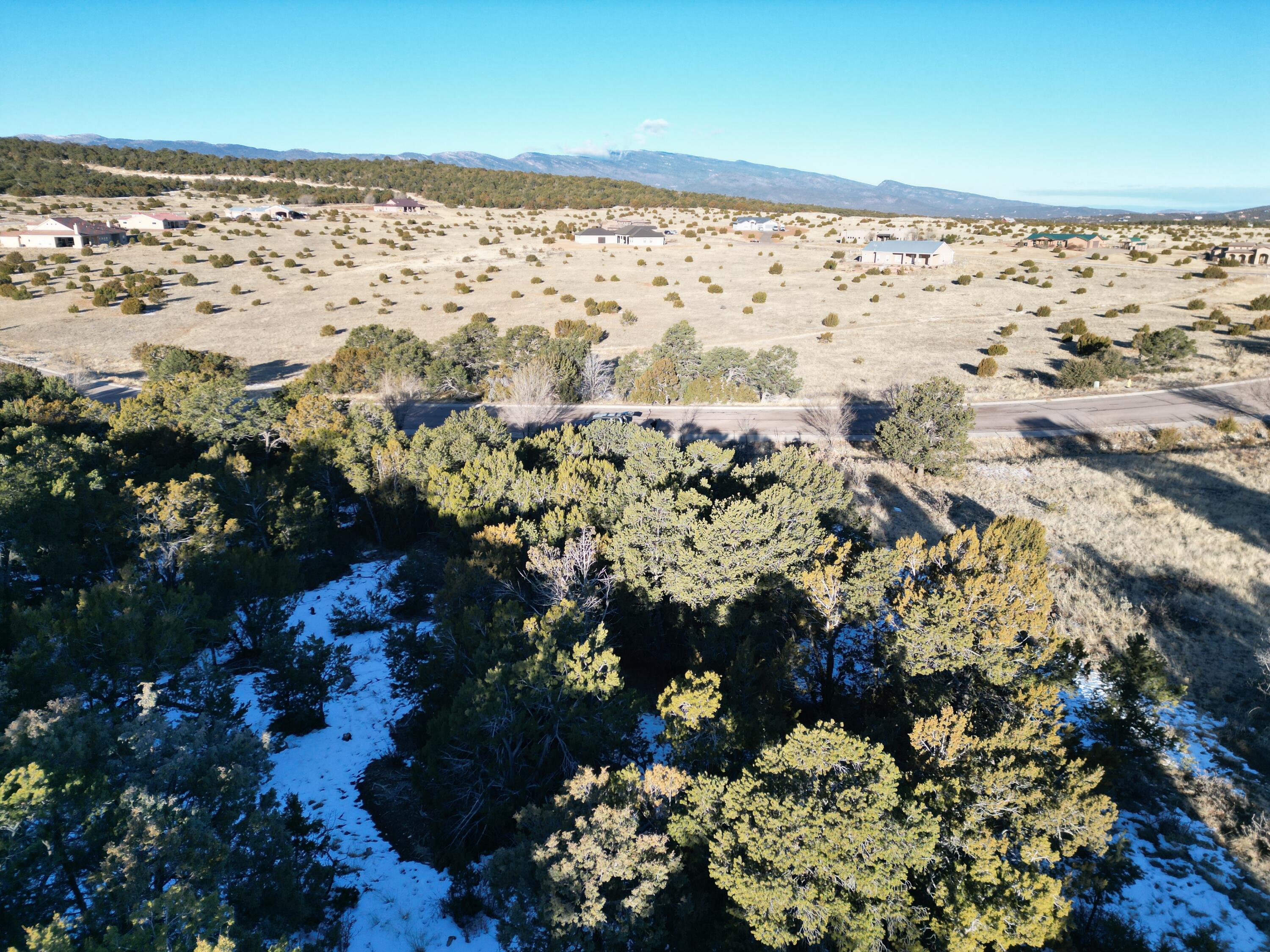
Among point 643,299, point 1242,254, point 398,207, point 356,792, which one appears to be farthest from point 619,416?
point 398,207

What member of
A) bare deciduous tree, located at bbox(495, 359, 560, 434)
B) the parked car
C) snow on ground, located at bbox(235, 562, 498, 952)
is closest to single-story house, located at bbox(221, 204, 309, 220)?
bare deciduous tree, located at bbox(495, 359, 560, 434)

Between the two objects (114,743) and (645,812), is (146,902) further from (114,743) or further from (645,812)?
(645,812)

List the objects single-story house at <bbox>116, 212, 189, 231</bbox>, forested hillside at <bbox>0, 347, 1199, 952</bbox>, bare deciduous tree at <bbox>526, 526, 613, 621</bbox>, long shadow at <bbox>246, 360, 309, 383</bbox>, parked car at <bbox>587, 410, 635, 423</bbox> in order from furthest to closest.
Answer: single-story house at <bbox>116, 212, 189, 231</bbox> < long shadow at <bbox>246, 360, 309, 383</bbox> < parked car at <bbox>587, 410, 635, 423</bbox> < bare deciduous tree at <bbox>526, 526, 613, 621</bbox> < forested hillside at <bbox>0, 347, 1199, 952</bbox>

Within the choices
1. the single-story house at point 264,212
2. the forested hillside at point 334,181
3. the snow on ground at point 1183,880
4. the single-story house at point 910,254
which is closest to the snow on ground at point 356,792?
the snow on ground at point 1183,880

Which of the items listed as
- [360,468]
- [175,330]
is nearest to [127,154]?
[175,330]

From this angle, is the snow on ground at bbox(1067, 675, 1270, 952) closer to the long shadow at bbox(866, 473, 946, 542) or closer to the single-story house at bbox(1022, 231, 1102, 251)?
the long shadow at bbox(866, 473, 946, 542)

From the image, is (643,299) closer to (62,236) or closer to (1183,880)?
(1183,880)
